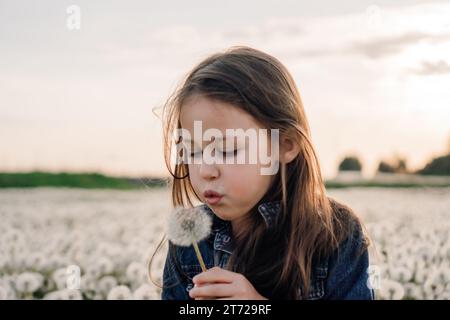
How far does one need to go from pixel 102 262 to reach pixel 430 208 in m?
4.38

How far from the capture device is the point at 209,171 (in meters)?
2.58

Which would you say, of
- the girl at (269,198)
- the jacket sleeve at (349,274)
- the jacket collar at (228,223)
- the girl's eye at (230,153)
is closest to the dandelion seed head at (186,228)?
the girl at (269,198)

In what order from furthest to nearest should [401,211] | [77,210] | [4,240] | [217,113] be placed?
1. [77,210]
2. [401,211]
3. [4,240]
4. [217,113]

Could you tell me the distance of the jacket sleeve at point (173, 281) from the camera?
3.06 meters

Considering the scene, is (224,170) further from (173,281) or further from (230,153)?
(173,281)

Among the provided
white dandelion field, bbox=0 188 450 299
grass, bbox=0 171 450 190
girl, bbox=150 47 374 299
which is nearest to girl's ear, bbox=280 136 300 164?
girl, bbox=150 47 374 299

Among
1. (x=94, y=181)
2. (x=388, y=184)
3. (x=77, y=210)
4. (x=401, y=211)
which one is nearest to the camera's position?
(x=401, y=211)

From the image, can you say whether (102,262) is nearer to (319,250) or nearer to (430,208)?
(319,250)

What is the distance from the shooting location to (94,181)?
47.3 ft

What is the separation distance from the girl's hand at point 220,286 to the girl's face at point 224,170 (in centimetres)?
24

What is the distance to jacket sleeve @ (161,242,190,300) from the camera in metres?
3.06

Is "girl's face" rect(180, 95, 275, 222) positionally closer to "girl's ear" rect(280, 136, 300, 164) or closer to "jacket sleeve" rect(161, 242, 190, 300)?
"girl's ear" rect(280, 136, 300, 164)
